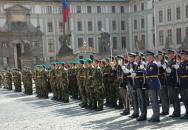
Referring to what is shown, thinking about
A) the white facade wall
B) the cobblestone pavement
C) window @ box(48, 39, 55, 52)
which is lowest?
the cobblestone pavement

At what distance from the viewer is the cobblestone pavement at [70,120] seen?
10.3 m

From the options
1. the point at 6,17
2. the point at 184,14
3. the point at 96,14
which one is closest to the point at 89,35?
the point at 96,14

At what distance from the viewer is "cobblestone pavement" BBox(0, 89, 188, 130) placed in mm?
10297

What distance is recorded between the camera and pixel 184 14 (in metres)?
53.3

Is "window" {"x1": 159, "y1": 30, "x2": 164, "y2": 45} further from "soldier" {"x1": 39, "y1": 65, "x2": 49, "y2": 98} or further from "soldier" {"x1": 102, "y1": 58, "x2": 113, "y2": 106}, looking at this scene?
"soldier" {"x1": 102, "y1": 58, "x2": 113, "y2": 106}

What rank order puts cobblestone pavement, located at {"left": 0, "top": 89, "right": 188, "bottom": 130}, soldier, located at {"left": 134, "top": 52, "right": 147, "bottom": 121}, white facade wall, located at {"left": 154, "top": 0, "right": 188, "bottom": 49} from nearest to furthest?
cobblestone pavement, located at {"left": 0, "top": 89, "right": 188, "bottom": 130}, soldier, located at {"left": 134, "top": 52, "right": 147, "bottom": 121}, white facade wall, located at {"left": 154, "top": 0, "right": 188, "bottom": 49}

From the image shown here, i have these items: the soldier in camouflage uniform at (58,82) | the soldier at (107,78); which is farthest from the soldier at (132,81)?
the soldier in camouflage uniform at (58,82)

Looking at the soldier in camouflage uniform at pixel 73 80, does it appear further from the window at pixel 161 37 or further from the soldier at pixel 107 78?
the window at pixel 161 37

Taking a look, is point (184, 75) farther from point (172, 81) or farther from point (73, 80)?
point (73, 80)

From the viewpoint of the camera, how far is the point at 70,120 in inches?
471

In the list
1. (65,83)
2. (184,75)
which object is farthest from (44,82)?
(184,75)

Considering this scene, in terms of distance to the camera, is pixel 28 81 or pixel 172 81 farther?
pixel 28 81

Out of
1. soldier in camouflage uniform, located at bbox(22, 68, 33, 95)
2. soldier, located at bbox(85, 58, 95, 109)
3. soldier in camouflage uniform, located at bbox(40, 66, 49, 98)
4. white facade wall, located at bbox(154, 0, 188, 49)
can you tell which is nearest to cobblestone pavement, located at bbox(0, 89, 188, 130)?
soldier, located at bbox(85, 58, 95, 109)

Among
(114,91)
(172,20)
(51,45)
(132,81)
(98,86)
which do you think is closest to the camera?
(132,81)
